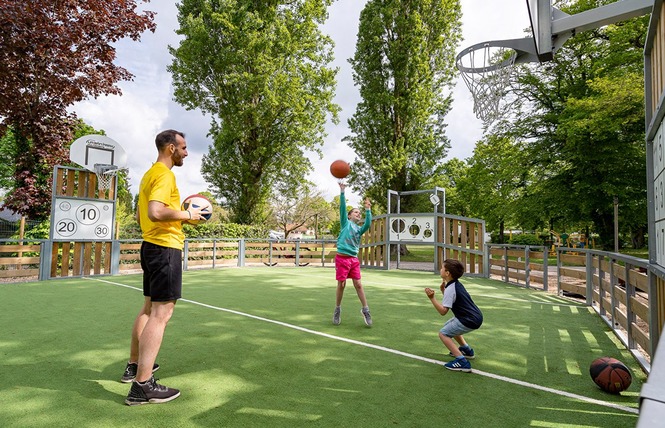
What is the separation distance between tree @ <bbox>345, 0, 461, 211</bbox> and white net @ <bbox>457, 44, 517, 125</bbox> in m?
16.5

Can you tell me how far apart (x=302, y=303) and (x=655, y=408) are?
7.27 metres

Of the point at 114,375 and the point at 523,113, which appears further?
the point at 523,113

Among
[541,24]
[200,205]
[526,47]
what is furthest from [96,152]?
[541,24]

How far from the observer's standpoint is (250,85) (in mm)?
21031

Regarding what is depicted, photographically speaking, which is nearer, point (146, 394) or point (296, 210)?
point (146, 394)

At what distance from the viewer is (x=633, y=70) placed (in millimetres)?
17203

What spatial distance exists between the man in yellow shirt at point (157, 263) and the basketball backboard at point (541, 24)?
5314 mm

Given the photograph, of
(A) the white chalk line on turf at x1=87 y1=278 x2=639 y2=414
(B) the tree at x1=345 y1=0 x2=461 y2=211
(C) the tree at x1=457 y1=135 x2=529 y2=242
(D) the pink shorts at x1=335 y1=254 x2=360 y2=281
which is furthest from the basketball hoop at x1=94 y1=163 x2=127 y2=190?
(C) the tree at x1=457 y1=135 x2=529 y2=242

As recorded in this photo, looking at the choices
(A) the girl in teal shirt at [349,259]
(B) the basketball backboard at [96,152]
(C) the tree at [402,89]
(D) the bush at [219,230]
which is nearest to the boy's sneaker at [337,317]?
(A) the girl in teal shirt at [349,259]

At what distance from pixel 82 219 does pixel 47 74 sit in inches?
215

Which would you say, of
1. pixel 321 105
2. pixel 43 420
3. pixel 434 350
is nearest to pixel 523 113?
pixel 321 105

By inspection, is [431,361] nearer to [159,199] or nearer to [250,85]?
A: [159,199]

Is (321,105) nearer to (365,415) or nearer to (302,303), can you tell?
(302,303)

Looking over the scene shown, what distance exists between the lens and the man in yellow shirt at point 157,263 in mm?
3070
